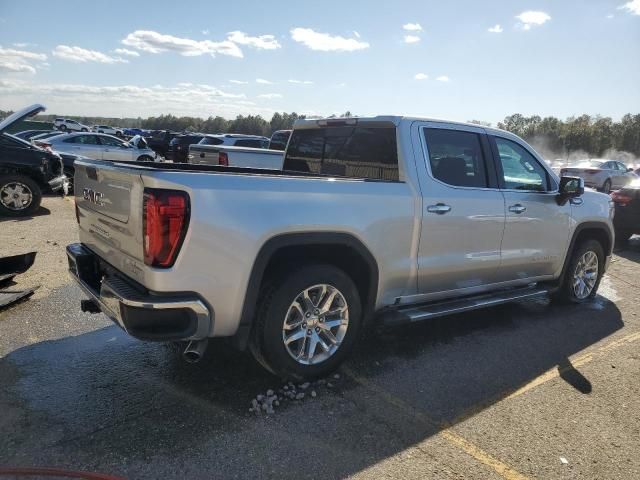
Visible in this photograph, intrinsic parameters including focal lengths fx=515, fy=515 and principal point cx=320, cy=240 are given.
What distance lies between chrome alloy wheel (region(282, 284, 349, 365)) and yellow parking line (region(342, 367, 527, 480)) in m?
0.39

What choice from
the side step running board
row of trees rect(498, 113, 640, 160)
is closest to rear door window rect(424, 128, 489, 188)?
the side step running board

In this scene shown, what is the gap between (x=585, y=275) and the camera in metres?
6.02

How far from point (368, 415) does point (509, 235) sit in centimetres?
Result: 235

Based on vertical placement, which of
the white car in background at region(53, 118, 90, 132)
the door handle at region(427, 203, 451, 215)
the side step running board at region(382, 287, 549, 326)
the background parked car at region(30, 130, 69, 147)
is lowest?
the white car in background at region(53, 118, 90, 132)

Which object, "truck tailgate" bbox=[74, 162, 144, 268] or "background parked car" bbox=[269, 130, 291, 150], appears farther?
"background parked car" bbox=[269, 130, 291, 150]

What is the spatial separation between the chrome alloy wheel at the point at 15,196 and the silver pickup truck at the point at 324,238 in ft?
23.1

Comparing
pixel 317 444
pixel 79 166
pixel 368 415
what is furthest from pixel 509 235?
pixel 79 166

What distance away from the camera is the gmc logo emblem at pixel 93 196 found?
3.50 metres

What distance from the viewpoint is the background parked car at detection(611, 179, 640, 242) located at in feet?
31.7

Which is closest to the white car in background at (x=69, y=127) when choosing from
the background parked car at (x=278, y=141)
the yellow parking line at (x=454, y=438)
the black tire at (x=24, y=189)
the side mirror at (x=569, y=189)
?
the background parked car at (x=278, y=141)

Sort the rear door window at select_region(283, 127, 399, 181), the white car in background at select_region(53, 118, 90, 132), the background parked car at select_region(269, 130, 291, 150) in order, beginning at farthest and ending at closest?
the white car in background at select_region(53, 118, 90, 132) < the background parked car at select_region(269, 130, 291, 150) < the rear door window at select_region(283, 127, 399, 181)

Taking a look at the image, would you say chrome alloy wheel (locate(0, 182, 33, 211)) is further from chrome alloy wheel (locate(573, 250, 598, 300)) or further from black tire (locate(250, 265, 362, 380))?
chrome alloy wheel (locate(573, 250, 598, 300))

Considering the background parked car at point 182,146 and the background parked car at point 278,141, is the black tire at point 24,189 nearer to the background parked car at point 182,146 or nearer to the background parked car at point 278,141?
the background parked car at point 278,141

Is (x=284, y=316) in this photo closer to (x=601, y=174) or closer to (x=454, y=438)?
(x=454, y=438)
